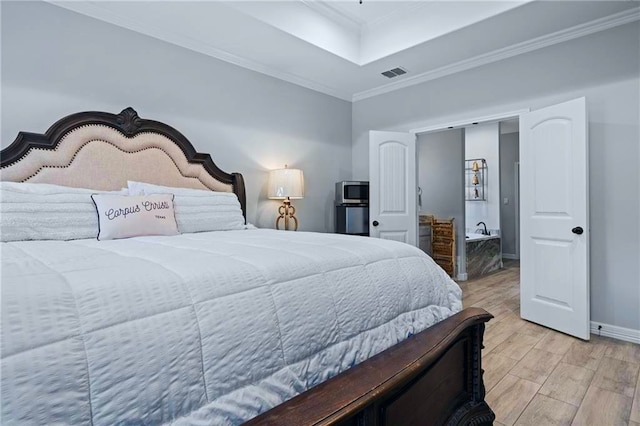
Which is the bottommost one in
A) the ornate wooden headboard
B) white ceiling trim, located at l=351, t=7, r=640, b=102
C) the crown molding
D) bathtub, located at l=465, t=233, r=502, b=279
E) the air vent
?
bathtub, located at l=465, t=233, r=502, b=279

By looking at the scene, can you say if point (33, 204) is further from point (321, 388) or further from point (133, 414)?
point (321, 388)

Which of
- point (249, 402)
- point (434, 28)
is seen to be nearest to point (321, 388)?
point (249, 402)

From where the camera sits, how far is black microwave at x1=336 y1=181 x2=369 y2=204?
4172mm

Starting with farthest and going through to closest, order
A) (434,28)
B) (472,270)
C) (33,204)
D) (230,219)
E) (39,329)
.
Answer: (472,270)
(434,28)
(230,219)
(33,204)
(39,329)

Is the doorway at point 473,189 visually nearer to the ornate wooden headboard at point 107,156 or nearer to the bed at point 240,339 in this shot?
the ornate wooden headboard at point 107,156

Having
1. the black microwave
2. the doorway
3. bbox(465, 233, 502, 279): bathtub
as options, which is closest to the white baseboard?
the doorway

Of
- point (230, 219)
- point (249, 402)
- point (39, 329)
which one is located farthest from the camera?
point (230, 219)

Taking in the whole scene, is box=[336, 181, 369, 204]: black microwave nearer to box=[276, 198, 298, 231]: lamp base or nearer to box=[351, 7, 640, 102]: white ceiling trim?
box=[276, 198, 298, 231]: lamp base

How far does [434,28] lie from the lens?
313 centimetres

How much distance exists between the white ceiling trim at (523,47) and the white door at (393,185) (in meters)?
0.67

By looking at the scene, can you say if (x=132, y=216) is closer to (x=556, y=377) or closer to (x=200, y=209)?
(x=200, y=209)

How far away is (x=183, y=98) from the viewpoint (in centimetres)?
318

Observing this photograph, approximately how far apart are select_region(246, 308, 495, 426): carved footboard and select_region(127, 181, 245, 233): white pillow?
1751 mm

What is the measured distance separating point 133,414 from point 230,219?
6.85 ft
